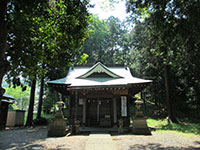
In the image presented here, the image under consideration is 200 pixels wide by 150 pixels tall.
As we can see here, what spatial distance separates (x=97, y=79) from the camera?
13188 millimetres

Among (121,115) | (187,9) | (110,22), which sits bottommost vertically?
(121,115)

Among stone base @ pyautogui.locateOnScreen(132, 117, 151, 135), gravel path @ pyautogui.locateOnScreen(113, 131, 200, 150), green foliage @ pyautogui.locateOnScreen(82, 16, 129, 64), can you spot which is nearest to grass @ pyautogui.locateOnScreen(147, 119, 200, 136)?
stone base @ pyautogui.locateOnScreen(132, 117, 151, 135)

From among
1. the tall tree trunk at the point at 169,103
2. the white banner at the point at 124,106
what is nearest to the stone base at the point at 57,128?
the white banner at the point at 124,106

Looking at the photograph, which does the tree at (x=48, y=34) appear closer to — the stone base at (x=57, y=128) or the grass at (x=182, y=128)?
the stone base at (x=57, y=128)

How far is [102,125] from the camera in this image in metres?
12.4

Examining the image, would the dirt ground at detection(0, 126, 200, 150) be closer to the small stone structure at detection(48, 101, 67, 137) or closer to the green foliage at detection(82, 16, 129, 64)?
the small stone structure at detection(48, 101, 67, 137)

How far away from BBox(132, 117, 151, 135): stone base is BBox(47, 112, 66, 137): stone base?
13.9ft

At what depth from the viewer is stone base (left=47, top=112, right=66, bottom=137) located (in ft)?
29.0

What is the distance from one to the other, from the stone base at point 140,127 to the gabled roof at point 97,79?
103 inches

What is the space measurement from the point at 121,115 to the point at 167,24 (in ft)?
25.7

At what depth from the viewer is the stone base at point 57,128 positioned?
29.0 feet

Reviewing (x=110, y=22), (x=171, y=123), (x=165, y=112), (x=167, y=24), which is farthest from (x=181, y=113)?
(x=110, y=22)

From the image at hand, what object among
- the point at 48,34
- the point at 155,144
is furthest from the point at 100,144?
the point at 48,34

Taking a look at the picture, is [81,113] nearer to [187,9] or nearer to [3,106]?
[3,106]
